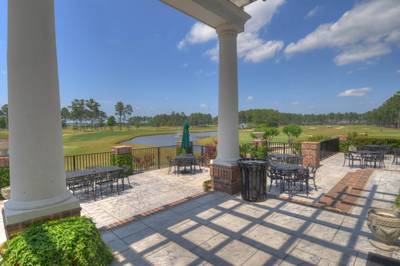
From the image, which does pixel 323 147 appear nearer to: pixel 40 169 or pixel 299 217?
pixel 299 217

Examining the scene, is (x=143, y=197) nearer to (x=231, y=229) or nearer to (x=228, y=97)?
(x=231, y=229)

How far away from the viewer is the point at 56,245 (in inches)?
74.0

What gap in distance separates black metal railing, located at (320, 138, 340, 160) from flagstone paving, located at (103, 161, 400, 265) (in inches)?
244

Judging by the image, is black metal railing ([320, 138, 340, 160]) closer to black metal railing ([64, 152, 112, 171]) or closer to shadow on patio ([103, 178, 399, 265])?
shadow on patio ([103, 178, 399, 265])

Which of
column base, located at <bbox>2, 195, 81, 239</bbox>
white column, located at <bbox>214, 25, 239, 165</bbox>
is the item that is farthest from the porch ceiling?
column base, located at <bbox>2, 195, 81, 239</bbox>

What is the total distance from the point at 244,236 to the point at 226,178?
6.51 feet

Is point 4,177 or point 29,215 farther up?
point 29,215

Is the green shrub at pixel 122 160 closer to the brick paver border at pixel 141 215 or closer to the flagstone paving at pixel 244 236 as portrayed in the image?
the brick paver border at pixel 141 215

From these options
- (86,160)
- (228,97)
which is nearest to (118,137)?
(86,160)

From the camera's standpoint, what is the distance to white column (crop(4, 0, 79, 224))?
2.04 m

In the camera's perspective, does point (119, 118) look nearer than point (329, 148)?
No

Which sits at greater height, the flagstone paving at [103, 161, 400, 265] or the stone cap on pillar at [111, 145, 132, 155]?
the stone cap on pillar at [111, 145, 132, 155]

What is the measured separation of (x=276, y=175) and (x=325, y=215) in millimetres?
1885

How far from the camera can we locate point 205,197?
4809 millimetres
